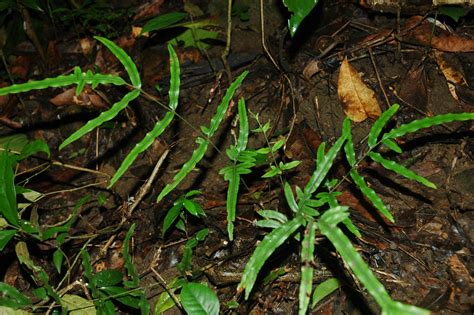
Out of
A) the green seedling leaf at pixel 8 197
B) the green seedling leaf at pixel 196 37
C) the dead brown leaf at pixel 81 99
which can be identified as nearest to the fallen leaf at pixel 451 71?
the green seedling leaf at pixel 196 37

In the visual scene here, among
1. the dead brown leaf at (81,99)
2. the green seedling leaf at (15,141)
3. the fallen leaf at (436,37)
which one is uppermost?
the fallen leaf at (436,37)

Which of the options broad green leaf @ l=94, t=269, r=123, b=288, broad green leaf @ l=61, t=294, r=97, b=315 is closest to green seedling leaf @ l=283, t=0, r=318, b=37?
broad green leaf @ l=94, t=269, r=123, b=288

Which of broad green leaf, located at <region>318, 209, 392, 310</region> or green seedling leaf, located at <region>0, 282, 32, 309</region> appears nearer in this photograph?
broad green leaf, located at <region>318, 209, 392, 310</region>

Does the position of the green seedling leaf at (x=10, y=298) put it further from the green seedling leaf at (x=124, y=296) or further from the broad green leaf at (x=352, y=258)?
the broad green leaf at (x=352, y=258)

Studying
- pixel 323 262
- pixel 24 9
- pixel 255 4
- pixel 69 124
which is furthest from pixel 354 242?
pixel 24 9

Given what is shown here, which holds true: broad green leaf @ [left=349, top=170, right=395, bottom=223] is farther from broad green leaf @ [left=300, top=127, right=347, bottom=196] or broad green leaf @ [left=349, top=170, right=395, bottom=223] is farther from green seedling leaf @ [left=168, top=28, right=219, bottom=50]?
green seedling leaf @ [left=168, top=28, right=219, bottom=50]

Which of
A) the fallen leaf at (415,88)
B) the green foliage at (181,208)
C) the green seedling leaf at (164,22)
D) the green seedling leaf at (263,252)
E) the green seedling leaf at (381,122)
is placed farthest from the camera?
the green seedling leaf at (164,22)

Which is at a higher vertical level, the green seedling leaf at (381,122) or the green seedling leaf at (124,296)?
the green seedling leaf at (381,122)

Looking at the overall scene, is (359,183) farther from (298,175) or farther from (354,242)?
(298,175)
